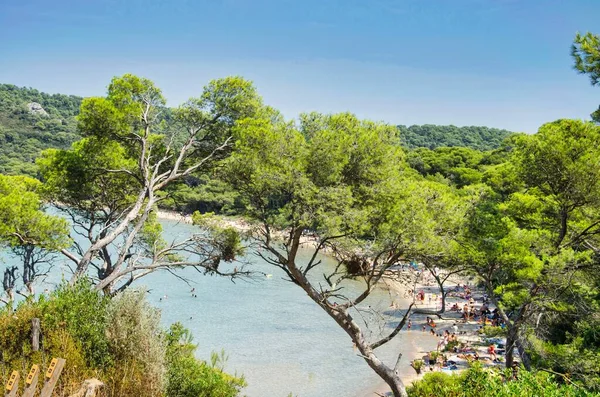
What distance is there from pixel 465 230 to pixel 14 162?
243 feet

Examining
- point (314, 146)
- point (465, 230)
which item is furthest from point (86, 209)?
point (465, 230)

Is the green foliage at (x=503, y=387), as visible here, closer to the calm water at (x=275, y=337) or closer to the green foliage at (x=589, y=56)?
the green foliage at (x=589, y=56)

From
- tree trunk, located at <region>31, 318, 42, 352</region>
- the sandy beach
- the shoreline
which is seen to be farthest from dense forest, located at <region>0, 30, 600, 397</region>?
the sandy beach

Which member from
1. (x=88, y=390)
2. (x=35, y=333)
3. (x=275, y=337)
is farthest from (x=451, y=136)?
(x=88, y=390)

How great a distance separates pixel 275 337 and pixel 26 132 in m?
89.8

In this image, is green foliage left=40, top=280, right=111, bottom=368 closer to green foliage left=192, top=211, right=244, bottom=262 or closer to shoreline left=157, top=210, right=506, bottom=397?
green foliage left=192, top=211, right=244, bottom=262

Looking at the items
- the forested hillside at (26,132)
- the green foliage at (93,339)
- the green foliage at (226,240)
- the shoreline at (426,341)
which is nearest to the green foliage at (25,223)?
the green foliage at (93,339)

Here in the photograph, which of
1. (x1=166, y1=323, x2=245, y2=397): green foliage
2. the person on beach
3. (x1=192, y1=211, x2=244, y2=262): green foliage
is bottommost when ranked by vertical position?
the person on beach

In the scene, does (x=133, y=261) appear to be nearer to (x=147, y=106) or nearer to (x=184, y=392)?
(x=184, y=392)

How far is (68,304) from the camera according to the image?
711cm

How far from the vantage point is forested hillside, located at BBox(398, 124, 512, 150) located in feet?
386

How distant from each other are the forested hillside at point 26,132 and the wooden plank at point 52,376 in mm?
58410

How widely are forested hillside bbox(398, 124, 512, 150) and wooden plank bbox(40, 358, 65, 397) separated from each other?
11167cm

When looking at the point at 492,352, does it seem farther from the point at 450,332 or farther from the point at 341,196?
the point at 341,196
